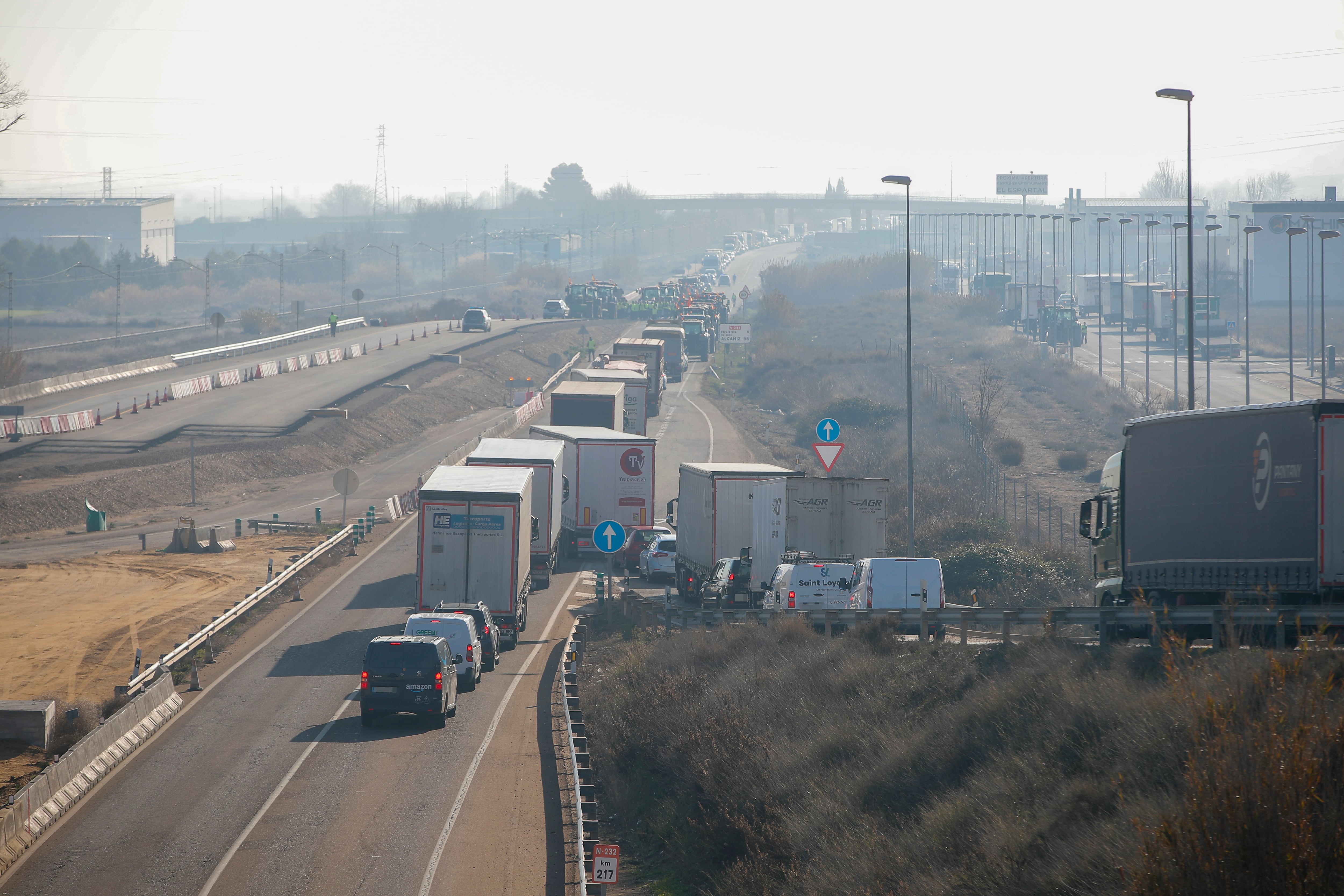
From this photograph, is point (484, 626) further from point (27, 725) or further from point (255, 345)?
point (255, 345)

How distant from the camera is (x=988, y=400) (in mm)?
66375

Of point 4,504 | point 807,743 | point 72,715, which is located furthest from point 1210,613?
point 4,504

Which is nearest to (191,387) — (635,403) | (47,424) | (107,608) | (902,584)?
(47,424)

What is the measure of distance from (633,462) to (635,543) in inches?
106

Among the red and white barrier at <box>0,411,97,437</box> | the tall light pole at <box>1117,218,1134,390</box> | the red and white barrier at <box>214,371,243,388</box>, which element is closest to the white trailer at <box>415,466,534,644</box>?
the red and white barrier at <box>0,411,97,437</box>

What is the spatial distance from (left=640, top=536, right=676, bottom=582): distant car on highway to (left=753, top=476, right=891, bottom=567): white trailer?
7.04 m

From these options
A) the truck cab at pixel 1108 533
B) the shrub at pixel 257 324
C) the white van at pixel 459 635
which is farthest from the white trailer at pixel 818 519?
the shrub at pixel 257 324

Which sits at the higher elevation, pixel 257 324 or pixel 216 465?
pixel 257 324

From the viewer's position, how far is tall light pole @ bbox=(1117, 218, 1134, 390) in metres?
86.2

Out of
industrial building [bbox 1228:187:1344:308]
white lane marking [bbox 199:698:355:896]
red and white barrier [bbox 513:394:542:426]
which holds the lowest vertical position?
white lane marking [bbox 199:698:355:896]

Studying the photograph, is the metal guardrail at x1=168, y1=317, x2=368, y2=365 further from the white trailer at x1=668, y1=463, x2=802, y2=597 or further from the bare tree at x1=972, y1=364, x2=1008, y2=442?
the white trailer at x1=668, y1=463, x2=802, y2=597

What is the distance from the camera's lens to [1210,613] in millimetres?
15109

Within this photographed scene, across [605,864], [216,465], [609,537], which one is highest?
[216,465]

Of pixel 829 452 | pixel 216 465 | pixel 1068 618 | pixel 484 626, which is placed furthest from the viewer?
pixel 216 465
